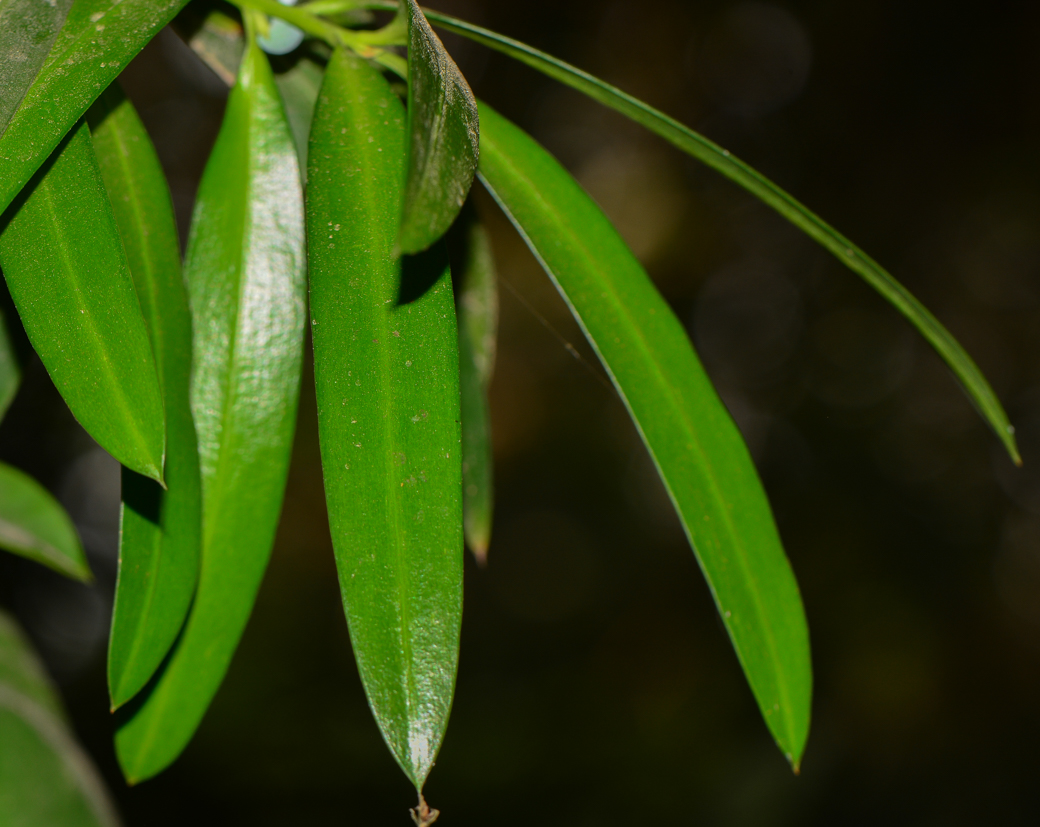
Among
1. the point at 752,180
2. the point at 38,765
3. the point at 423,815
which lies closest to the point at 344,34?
the point at 752,180


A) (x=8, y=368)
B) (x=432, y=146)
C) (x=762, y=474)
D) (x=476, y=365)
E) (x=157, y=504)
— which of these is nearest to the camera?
(x=432, y=146)

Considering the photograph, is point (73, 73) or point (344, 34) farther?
point (344, 34)

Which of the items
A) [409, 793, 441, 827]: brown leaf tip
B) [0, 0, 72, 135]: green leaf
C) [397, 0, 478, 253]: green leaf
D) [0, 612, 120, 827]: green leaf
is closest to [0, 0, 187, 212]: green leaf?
[0, 0, 72, 135]: green leaf

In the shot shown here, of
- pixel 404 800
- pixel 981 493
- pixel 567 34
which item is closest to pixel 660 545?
pixel 981 493

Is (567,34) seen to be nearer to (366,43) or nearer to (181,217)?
(181,217)

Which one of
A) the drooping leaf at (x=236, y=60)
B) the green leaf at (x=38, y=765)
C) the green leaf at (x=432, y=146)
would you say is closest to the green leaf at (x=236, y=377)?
the drooping leaf at (x=236, y=60)

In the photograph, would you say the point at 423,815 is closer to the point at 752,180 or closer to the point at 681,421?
the point at 681,421

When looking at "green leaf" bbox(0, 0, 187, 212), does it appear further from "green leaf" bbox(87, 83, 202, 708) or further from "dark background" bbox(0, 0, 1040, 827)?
"dark background" bbox(0, 0, 1040, 827)
